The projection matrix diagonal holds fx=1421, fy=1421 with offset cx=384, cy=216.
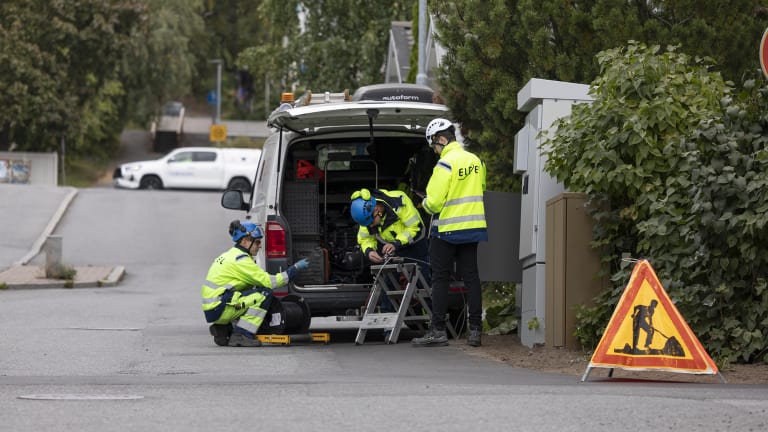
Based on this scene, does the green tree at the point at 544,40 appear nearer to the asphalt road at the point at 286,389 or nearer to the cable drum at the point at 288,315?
the asphalt road at the point at 286,389

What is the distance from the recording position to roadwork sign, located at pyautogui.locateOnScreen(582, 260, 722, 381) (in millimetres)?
8516

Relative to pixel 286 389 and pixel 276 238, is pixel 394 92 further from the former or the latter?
pixel 286 389

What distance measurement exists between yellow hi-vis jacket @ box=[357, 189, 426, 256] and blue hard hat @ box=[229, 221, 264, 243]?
902 mm

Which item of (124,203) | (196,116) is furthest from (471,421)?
(196,116)

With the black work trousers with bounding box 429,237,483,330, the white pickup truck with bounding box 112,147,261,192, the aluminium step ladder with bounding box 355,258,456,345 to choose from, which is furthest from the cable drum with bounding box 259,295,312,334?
the white pickup truck with bounding box 112,147,261,192

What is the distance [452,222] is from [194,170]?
3440cm

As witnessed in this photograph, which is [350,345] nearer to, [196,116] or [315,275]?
[315,275]

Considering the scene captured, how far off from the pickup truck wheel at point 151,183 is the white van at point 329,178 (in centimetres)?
3264

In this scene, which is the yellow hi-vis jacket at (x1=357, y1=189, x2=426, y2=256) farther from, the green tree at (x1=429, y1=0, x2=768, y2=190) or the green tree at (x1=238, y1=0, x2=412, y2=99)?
the green tree at (x1=238, y1=0, x2=412, y2=99)

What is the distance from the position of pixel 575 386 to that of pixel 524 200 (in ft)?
11.8

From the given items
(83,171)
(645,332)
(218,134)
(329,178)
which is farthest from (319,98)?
(218,134)

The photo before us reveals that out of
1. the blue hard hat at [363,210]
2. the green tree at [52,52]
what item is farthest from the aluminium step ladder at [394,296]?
the green tree at [52,52]

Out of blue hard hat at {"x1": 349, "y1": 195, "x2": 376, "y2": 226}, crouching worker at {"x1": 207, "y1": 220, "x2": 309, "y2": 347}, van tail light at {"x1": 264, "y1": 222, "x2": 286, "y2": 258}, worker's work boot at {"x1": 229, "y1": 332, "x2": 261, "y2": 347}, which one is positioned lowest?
worker's work boot at {"x1": 229, "y1": 332, "x2": 261, "y2": 347}

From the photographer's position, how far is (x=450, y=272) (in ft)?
38.5
